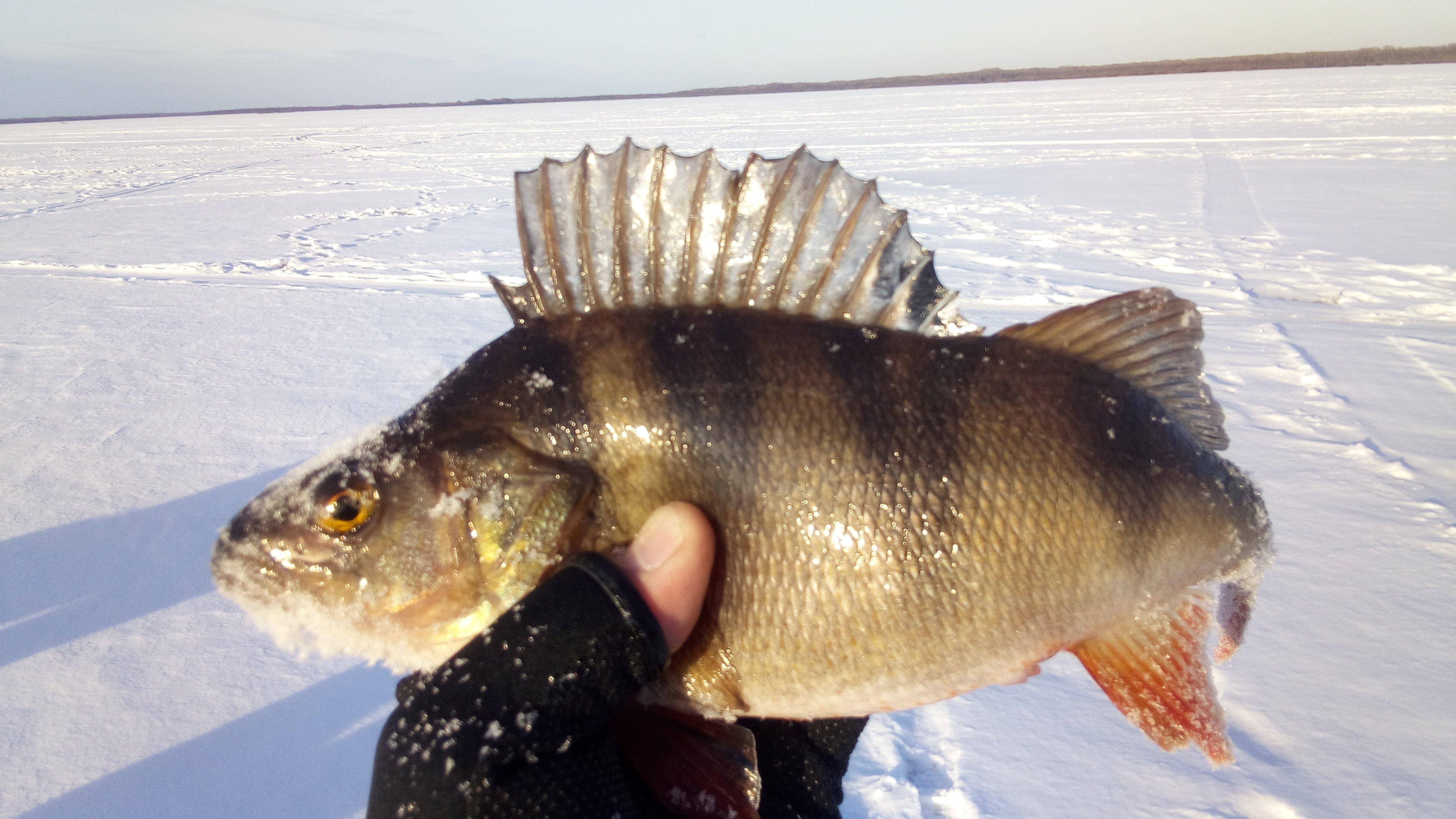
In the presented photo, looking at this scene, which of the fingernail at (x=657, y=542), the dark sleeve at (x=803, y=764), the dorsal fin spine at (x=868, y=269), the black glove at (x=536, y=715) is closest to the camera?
the black glove at (x=536, y=715)

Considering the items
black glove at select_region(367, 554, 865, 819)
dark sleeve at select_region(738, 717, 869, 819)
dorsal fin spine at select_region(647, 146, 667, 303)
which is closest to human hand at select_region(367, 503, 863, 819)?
black glove at select_region(367, 554, 865, 819)

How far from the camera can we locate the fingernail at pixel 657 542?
133 cm

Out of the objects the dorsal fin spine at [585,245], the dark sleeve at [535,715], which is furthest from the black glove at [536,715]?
the dorsal fin spine at [585,245]

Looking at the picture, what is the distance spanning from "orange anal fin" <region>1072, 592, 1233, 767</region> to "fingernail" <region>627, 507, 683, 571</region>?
867 mm

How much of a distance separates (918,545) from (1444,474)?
390 cm

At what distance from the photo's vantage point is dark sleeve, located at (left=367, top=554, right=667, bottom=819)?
1153 millimetres

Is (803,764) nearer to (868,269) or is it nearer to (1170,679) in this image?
(1170,679)

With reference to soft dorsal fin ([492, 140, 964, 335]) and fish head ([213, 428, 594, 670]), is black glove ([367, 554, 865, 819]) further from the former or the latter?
soft dorsal fin ([492, 140, 964, 335])

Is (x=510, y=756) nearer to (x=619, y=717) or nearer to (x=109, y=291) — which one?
(x=619, y=717)

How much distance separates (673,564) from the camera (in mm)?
1338

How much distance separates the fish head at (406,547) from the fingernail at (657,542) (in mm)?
144

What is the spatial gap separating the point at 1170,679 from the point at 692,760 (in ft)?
3.26

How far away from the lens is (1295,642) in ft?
9.24

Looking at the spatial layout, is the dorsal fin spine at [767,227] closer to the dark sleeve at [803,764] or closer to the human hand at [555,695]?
the human hand at [555,695]
